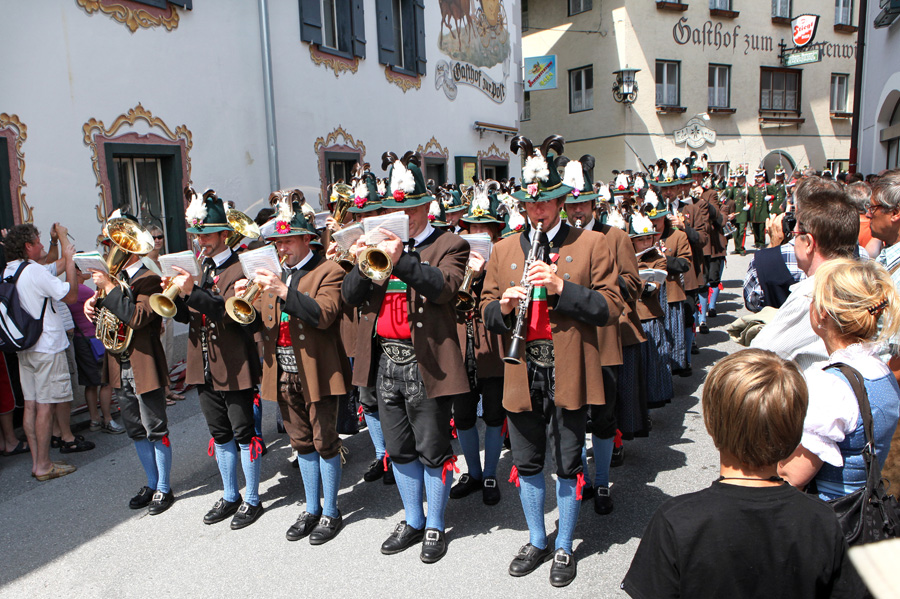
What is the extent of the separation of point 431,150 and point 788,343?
1175 cm

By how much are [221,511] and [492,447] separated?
1.84 m

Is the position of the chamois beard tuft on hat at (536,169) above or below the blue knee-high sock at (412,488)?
above

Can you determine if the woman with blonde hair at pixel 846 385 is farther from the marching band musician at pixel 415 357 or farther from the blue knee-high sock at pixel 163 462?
the blue knee-high sock at pixel 163 462

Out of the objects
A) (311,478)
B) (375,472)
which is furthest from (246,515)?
(375,472)

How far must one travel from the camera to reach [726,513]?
5.72 ft

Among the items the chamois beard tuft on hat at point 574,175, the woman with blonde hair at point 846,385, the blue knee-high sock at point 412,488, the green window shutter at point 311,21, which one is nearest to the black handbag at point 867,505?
the woman with blonde hair at point 846,385

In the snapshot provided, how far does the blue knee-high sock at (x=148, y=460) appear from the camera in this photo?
4.73m

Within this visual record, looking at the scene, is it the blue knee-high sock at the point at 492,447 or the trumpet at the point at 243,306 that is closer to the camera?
the trumpet at the point at 243,306

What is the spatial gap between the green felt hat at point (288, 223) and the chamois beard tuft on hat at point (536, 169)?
1428 millimetres

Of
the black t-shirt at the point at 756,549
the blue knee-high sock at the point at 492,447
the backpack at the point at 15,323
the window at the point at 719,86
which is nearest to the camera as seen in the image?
the black t-shirt at the point at 756,549

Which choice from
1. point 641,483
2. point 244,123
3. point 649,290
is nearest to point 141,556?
point 641,483

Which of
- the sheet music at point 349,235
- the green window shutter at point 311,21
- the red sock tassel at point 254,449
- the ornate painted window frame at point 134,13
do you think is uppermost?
the green window shutter at point 311,21

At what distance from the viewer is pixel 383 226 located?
339cm

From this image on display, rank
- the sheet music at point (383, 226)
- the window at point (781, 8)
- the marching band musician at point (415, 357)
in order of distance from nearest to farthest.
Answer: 1. the sheet music at point (383, 226)
2. the marching band musician at point (415, 357)
3. the window at point (781, 8)
